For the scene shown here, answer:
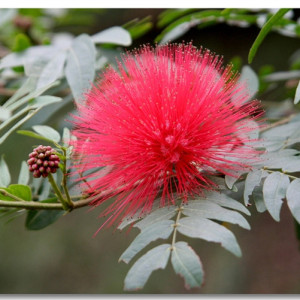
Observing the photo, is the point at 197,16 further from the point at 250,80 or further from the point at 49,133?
the point at 49,133

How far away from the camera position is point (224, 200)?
3.78 ft

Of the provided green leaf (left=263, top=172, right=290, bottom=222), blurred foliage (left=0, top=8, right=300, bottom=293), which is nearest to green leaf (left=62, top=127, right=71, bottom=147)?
blurred foliage (left=0, top=8, right=300, bottom=293)

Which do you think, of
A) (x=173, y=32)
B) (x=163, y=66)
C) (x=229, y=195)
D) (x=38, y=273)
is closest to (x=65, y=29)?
(x=173, y=32)

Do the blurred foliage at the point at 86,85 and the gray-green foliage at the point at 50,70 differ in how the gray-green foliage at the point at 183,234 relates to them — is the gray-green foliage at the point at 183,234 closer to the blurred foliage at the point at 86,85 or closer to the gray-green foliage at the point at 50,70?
the blurred foliage at the point at 86,85

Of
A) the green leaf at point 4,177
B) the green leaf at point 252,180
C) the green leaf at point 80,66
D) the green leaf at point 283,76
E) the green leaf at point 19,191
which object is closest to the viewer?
the green leaf at point 252,180

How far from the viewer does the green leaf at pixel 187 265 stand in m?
0.92

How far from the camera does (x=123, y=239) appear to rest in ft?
13.7

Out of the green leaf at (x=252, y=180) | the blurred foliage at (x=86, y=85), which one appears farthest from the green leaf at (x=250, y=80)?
the green leaf at (x=252, y=180)

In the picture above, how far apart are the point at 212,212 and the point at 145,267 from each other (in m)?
0.23

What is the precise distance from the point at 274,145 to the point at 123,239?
117 inches

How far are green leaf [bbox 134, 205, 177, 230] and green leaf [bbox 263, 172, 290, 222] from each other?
244 millimetres

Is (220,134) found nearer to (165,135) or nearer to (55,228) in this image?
(165,135)

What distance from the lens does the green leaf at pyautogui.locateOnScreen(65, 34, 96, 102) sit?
151 cm

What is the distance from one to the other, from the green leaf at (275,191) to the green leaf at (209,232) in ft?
0.54
